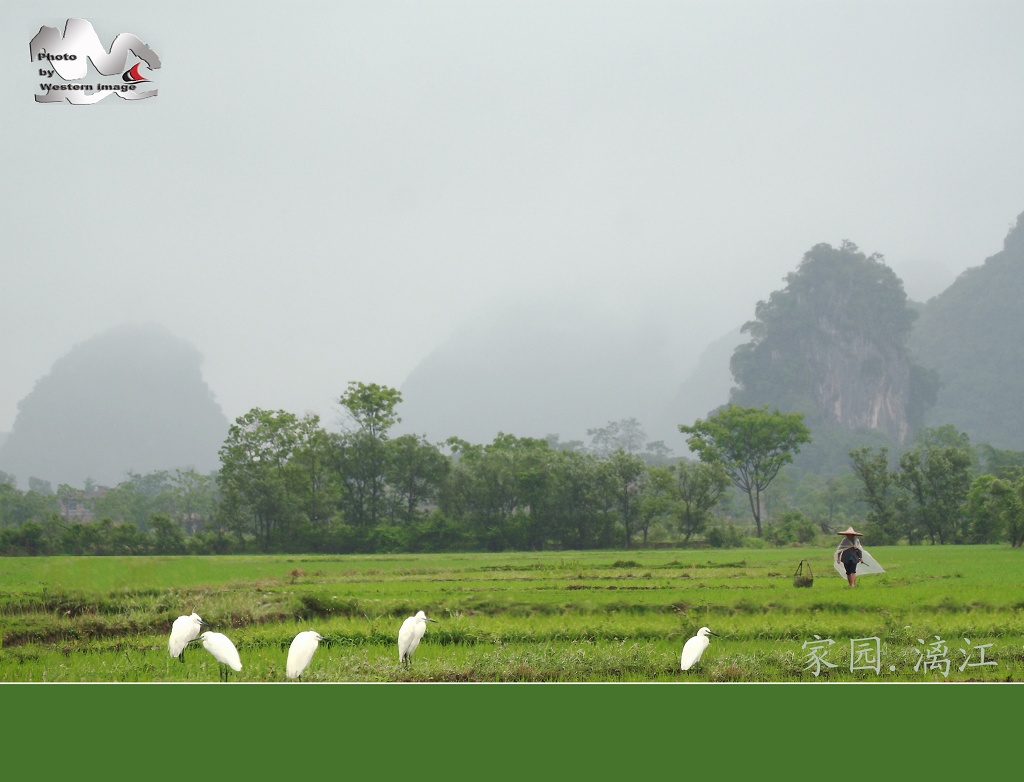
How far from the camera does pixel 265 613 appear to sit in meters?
7.80

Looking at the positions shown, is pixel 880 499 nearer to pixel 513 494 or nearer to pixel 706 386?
pixel 706 386

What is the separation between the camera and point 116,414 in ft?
31.4

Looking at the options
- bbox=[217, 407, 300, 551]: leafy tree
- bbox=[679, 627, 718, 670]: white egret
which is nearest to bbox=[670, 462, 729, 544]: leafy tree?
bbox=[217, 407, 300, 551]: leafy tree

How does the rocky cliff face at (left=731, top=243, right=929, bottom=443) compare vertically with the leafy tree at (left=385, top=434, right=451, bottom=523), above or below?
above

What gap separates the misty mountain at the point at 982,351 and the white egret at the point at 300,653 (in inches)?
432

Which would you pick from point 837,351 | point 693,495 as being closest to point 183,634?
point 693,495

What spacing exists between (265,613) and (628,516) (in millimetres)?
9865

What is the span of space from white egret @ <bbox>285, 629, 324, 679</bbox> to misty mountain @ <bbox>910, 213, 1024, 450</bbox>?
36.0 feet

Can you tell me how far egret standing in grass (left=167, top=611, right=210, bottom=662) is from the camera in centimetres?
642

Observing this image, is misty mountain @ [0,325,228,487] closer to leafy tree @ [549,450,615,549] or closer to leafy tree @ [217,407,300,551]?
leafy tree @ [217,407,300,551]

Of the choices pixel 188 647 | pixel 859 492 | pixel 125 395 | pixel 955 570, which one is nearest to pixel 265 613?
pixel 188 647

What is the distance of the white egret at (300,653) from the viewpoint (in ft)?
19.2

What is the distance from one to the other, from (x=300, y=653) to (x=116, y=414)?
5186mm

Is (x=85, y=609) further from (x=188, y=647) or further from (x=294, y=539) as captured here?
(x=294, y=539)
